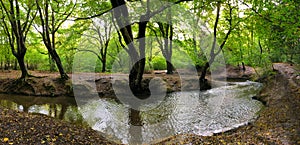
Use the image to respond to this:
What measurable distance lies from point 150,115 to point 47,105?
205 inches

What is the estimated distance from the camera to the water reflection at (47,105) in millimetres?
8267

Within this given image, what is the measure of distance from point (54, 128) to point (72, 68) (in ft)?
66.8

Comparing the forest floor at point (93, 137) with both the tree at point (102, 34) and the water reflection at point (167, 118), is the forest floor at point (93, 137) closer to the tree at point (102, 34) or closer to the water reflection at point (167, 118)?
the water reflection at point (167, 118)

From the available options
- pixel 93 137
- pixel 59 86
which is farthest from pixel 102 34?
pixel 93 137

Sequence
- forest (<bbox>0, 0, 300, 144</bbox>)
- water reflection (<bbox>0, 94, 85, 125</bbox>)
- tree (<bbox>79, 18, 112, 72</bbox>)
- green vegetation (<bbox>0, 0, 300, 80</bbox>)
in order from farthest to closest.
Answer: tree (<bbox>79, 18, 112, 72</bbox>) < water reflection (<bbox>0, 94, 85, 125</bbox>) < green vegetation (<bbox>0, 0, 300, 80</bbox>) < forest (<bbox>0, 0, 300, 144</bbox>)

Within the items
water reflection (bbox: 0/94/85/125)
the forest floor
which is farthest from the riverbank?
water reflection (bbox: 0/94/85/125)

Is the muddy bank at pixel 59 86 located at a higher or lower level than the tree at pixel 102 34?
lower

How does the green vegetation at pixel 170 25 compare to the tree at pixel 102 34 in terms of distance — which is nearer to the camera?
the green vegetation at pixel 170 25

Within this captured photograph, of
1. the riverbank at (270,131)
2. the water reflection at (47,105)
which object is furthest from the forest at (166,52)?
the water reflection at (47,105)

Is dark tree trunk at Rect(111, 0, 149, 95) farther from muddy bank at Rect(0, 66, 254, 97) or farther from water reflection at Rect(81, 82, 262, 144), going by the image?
water reflection at Rect(81, 82, 262, 144)

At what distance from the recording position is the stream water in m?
6.39

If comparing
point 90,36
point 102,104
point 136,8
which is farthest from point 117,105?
point 90,36

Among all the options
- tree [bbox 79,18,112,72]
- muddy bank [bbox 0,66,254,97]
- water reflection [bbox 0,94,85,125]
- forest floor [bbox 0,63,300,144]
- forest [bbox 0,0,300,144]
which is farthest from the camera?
tree [bbox 79,18,112,72]

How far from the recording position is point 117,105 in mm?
10016
